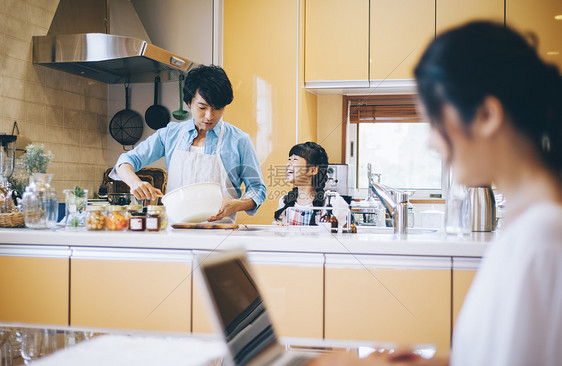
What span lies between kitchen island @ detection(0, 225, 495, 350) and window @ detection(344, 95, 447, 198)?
2066 mm

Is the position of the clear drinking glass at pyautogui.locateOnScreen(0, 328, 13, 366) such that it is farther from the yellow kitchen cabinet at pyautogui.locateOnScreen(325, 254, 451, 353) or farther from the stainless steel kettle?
the stainless steel kettle

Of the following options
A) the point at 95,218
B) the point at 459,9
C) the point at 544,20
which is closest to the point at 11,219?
the point at 95,218

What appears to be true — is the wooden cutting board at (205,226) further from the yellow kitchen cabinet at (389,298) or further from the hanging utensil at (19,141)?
the hanging utensil at (19,141)

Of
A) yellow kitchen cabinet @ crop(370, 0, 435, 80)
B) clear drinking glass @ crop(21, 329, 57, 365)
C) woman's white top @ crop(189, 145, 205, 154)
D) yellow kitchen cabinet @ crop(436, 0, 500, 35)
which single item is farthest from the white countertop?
yellow kitchen cabinet @ crop(436, 0, 500, 35)

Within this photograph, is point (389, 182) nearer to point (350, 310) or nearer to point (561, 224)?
point (350, 310)

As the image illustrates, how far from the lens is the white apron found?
277 cm

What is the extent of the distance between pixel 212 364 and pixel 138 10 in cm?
335

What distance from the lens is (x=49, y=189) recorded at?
6.91 ft

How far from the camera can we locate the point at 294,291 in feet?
5.86

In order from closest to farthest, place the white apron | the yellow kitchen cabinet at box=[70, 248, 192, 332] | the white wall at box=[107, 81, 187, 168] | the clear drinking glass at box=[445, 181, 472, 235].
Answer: the yellow kitchen cabinet at box=[70, 248, 192, 332]
the clear drinking glass at box=[445, 181, 472, 235]
the white apron
the white wall at box=[107, 81, 187, 168]

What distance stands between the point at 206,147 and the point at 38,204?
38.2 inches

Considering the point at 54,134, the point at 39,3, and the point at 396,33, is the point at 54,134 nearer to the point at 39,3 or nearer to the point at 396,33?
the point at 39,3

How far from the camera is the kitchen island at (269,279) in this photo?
1725 millimetres

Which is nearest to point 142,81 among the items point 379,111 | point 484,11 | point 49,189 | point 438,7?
point 49,189
